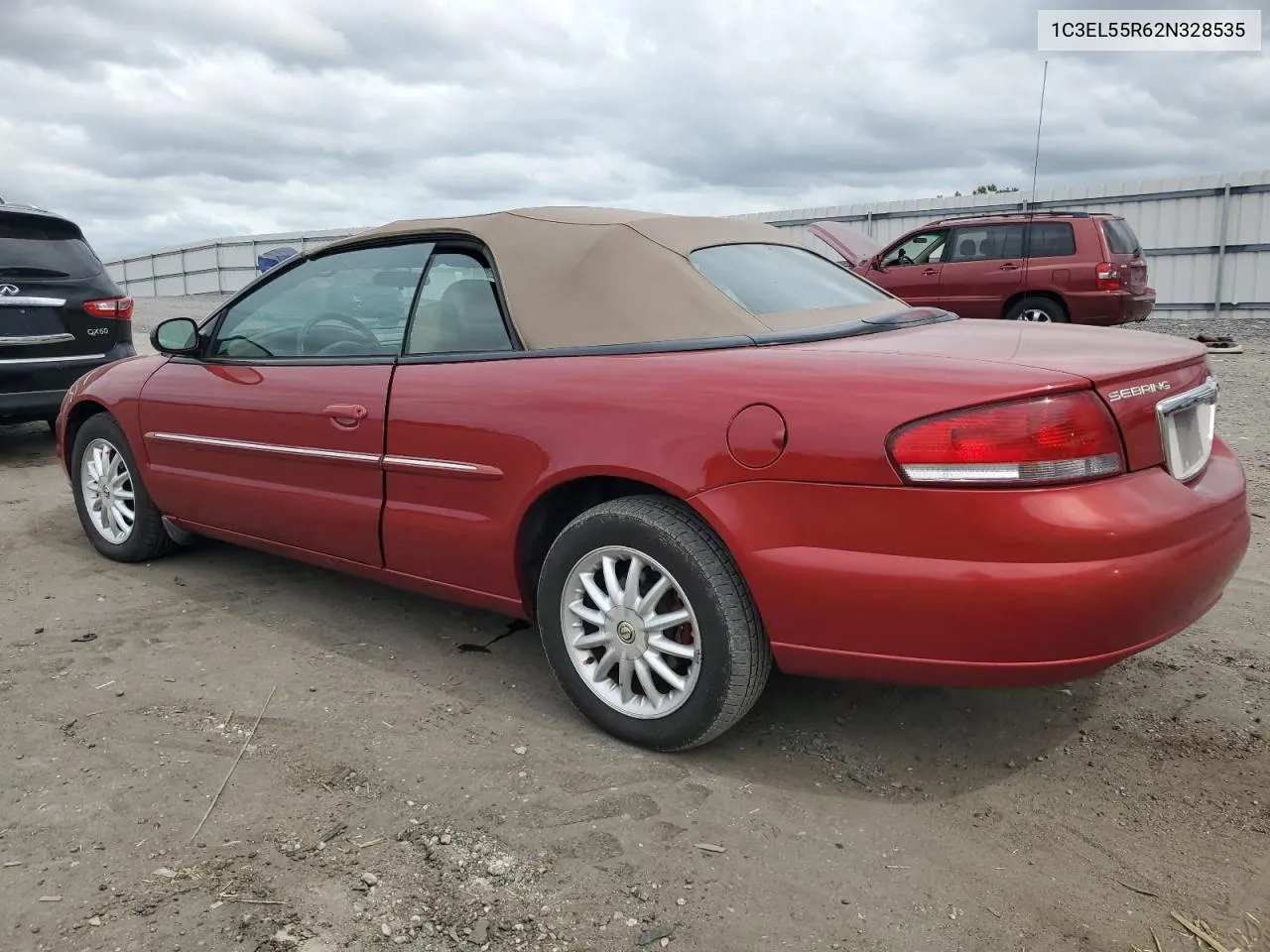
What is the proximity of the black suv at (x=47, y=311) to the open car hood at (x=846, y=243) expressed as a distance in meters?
8.75

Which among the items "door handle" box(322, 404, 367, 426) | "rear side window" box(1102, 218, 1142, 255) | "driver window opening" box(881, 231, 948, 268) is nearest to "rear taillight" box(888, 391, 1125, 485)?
"door handle" box(322, 404, 367, 426)

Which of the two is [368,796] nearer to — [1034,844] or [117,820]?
[117,820]

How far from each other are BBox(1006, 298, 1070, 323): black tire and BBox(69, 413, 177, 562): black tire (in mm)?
9996

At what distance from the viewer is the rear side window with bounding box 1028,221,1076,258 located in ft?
37.5

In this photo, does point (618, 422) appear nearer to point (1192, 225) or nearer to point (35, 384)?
point (35, 384)

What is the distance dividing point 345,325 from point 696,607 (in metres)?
1.85

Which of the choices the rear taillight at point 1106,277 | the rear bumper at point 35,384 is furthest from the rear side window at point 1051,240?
the rear bumper at point 35,384

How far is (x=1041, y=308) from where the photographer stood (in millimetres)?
11695

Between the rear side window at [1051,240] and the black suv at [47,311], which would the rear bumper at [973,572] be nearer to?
the black suv at [47,311]

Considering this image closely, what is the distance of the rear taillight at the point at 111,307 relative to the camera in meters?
7.11

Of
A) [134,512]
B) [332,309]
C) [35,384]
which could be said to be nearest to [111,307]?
[35,384]

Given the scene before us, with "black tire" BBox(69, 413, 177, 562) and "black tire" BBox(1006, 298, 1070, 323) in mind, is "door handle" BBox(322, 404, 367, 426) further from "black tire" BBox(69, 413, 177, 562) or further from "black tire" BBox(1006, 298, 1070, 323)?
"black tire" BBox(1006, 298, 1070, 323)

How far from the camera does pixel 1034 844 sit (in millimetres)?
2373

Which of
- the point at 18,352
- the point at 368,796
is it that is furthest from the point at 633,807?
the point at 18,352
